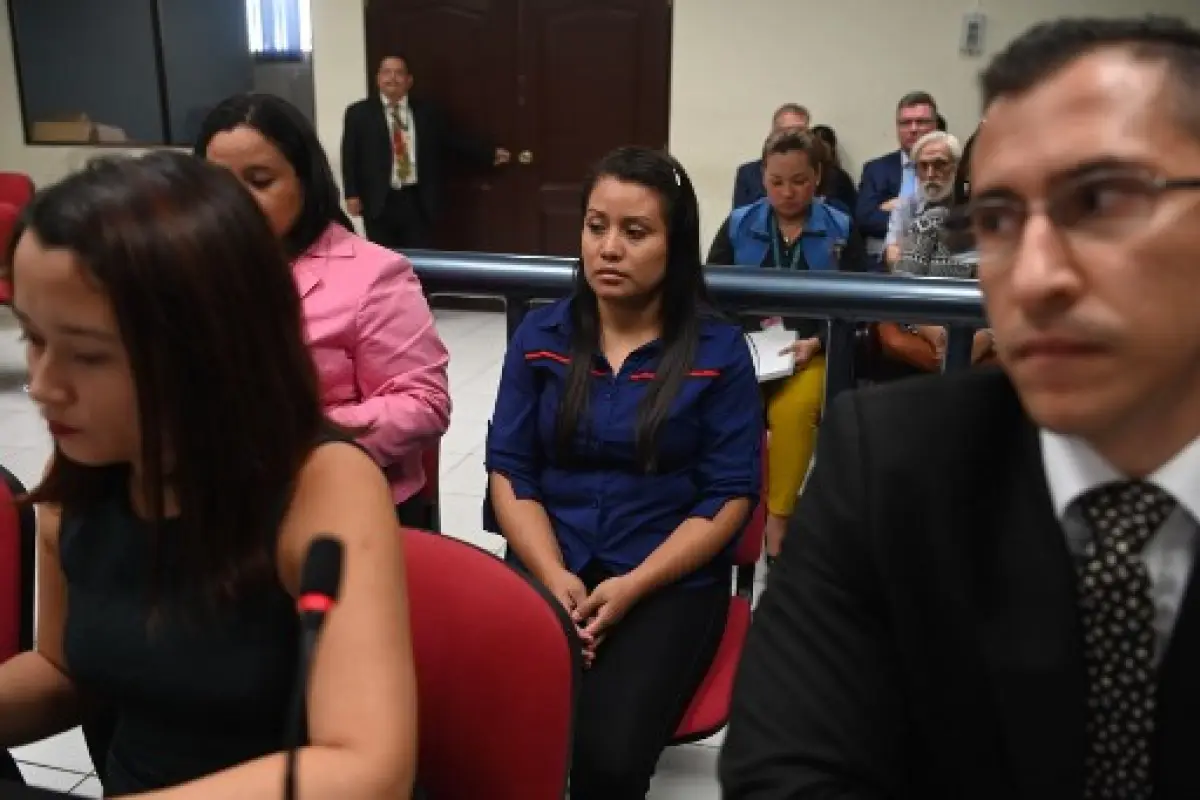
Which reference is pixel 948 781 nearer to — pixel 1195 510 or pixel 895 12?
pixel 1195 510

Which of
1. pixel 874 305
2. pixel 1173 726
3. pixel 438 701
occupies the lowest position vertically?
pixel 438 701

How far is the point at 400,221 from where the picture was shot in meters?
6.34

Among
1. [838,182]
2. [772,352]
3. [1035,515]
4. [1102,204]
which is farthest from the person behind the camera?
[838,182]

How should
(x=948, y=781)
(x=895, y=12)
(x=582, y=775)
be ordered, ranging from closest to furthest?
(x=948, y=781)
(x=582, y=775)
(x=895, y=12)

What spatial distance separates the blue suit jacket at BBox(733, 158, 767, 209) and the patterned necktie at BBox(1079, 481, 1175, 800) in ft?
15.6

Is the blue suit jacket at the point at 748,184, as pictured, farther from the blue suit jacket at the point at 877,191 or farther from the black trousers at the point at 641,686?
the black trousers at the point at 641,686

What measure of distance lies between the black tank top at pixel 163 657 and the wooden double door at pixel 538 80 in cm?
540

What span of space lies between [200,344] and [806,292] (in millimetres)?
1048

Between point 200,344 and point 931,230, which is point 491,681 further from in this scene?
point 931,230

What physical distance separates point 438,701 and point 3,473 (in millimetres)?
688

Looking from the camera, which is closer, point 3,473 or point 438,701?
point 438,701

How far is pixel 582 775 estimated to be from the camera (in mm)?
1483

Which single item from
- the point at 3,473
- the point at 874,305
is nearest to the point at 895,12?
the point at 874,305

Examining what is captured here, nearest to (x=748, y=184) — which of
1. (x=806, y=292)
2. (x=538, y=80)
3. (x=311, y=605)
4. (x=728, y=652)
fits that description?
(x=538, y=80)
